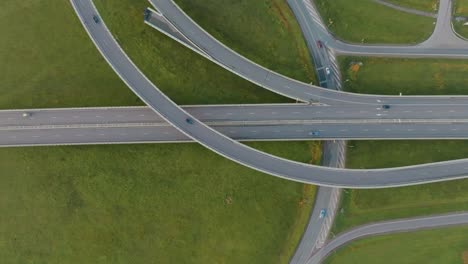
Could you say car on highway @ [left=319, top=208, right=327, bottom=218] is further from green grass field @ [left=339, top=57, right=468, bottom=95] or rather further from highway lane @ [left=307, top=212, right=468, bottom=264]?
green grass field @ [left=339, top=57, right=468, bottom=95]

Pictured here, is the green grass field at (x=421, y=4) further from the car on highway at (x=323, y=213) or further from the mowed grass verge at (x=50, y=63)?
the mowed grass verge at (x=50, y=63)

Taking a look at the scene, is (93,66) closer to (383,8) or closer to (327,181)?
(327,181)

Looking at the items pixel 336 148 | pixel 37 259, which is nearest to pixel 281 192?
pixel 336 148

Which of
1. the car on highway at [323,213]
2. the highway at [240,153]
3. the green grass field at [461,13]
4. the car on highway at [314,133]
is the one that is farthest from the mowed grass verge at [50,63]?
the green grass field at [461,13]

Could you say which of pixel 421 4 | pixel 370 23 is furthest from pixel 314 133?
pixel 421 4

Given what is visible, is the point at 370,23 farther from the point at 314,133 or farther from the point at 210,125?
the point at 210,125
